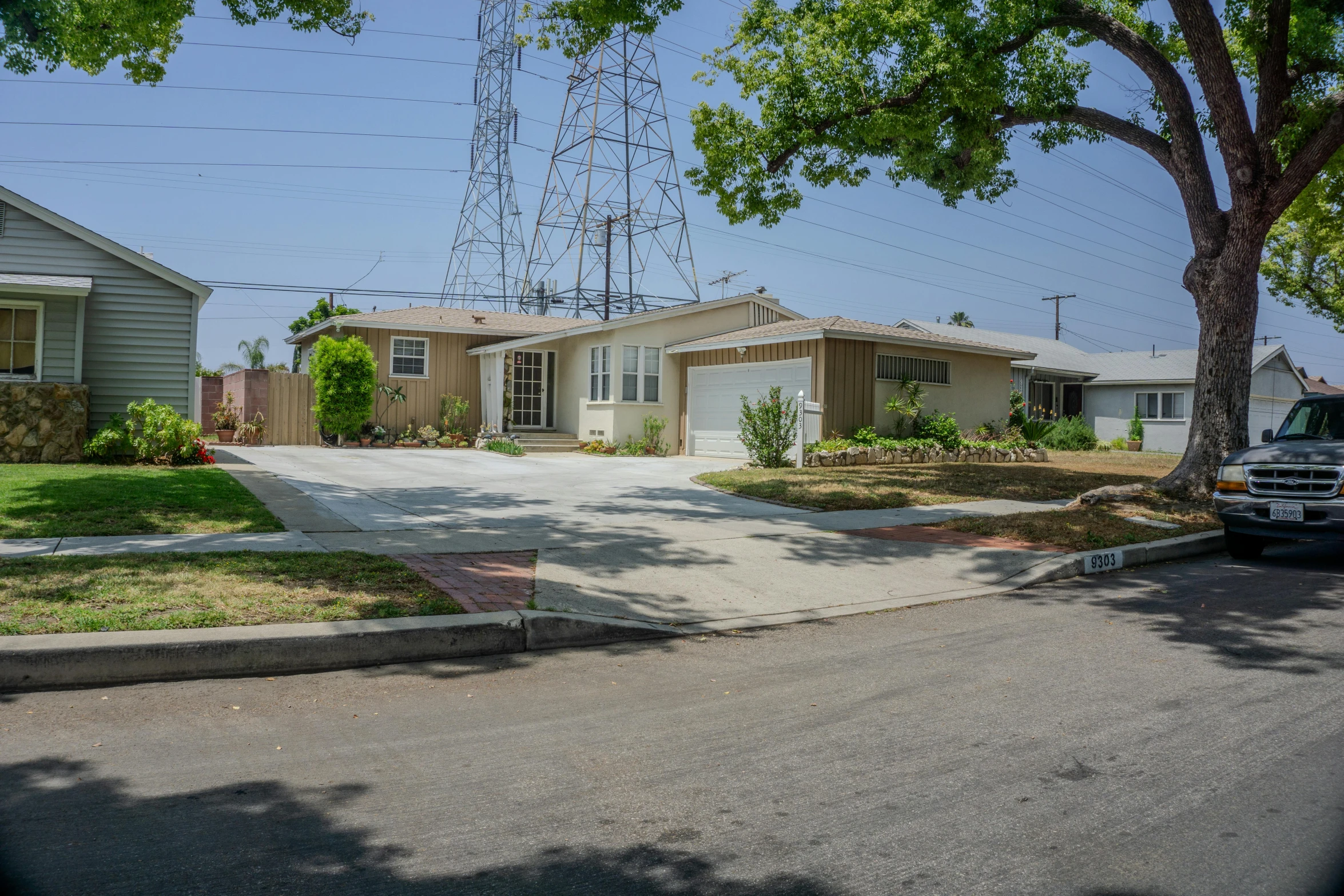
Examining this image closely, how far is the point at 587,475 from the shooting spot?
51.0 feet

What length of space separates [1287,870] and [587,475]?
13.3 meters

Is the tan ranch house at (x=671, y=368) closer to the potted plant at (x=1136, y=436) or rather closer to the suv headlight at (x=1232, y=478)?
the suv headlight at (x=1232, y=478)

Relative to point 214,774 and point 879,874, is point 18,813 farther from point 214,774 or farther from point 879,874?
point 879,874

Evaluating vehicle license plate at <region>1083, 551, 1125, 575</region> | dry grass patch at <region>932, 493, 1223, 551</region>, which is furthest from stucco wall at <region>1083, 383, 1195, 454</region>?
vehicle license plate at <region>1083, 551, 1125, 575</region>

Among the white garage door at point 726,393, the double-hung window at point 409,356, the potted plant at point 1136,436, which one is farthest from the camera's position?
the potted plant at point 1136,436

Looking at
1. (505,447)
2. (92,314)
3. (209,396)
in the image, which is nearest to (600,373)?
(505,447)

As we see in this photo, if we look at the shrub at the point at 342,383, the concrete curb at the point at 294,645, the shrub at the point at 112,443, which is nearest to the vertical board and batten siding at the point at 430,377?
the shrub at the point at 342,383

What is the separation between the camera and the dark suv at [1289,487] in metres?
8.32

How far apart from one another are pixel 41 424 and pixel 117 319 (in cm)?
249

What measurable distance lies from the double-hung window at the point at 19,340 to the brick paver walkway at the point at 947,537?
46.4 ft

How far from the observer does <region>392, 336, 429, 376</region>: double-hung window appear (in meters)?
24.7

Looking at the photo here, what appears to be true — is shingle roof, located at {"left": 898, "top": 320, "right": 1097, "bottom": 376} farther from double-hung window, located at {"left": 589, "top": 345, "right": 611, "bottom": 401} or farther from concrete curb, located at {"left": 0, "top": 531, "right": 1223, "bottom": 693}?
concrete curb, located at {"left": 0, "top": 531, "right": 1223, "bottom": 693}

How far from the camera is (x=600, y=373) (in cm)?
2312

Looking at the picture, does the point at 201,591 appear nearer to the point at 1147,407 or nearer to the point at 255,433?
the point at 255,433
